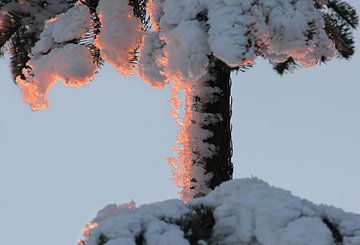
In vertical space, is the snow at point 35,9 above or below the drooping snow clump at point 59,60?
above

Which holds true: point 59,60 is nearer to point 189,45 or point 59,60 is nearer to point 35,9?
point 35,9

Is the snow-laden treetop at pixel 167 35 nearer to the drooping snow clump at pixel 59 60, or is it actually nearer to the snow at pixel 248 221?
the drooping snow clump at pixel 59 60

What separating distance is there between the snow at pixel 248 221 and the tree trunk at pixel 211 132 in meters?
2.98

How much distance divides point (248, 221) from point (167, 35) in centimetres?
244

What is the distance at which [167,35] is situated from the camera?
496 centimetres

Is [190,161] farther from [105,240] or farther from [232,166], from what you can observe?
[105,240]

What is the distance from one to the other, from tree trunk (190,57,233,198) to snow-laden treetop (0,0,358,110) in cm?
76

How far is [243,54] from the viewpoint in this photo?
4363 millimetres

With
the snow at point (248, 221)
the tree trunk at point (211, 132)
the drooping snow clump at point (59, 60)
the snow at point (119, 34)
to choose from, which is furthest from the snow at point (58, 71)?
the snow at point (248, 221)

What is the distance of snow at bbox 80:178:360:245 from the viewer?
2785 millimetres

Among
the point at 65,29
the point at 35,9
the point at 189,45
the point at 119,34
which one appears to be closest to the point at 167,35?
the point at 189,45

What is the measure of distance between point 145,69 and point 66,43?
119 cm

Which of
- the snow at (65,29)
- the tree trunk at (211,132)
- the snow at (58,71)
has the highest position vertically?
the snow at (65,29)

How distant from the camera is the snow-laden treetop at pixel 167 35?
15.2 feet
